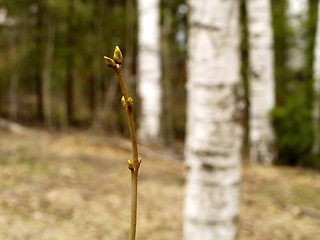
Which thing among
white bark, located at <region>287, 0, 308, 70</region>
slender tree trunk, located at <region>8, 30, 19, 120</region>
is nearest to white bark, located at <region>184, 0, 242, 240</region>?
white bark, located at <region>287, 0, 308, 70</region>

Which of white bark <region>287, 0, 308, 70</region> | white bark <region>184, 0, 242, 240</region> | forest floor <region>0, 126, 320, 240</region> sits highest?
white bark <region>287, 0, 308, 70</region>

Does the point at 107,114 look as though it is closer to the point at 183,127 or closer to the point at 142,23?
the point at 183,127

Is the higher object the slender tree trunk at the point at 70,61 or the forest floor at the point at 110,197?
the slender tree trunk at the point at 70,61

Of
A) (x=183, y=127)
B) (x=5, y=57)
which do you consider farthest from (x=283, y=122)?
(x=5, y=57)

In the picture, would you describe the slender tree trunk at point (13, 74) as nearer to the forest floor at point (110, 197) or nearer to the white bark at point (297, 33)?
the forest floor at point (110, 197)

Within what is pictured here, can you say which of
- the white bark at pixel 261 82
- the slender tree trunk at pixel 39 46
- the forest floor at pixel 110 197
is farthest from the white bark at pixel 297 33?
the slender tree trunk at pixel 39 46

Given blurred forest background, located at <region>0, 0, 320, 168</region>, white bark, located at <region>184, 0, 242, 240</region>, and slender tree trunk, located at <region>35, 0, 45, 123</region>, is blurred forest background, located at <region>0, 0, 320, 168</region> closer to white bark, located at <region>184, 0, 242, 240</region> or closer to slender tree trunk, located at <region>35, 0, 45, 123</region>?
slender tree trunk, located at <region>35, 0, 45, 123</region>
